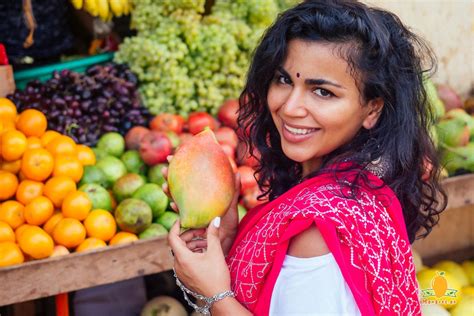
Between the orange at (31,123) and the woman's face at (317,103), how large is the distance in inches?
66.0

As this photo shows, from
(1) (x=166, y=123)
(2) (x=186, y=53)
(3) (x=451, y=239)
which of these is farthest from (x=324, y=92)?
(3) (x=451, y=239)

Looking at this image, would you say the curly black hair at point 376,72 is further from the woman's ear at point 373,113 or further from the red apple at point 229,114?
the red apple at point 229,114

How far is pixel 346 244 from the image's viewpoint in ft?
4.30

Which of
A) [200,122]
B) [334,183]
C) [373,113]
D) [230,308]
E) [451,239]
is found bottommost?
[451,239]

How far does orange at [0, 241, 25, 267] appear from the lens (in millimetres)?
2273

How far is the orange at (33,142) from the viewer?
2.74 meters

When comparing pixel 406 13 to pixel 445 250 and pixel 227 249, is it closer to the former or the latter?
pixel 445 250

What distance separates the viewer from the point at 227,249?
1821mm

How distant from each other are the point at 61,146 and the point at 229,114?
96 cm

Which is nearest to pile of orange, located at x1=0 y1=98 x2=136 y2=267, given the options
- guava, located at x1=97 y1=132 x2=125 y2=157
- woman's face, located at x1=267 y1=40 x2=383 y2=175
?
guava, located at x1=97 y1=132 x2=125 y2=157

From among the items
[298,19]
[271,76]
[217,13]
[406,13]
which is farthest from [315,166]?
[406,13]

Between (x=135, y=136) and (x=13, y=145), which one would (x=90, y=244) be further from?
(x=135, y=136)

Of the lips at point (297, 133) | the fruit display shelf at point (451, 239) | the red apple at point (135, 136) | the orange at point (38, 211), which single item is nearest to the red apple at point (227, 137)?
the red apple at point (135, 136)

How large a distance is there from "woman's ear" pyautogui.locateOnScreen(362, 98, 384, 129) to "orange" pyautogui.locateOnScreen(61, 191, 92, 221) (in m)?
1.42
